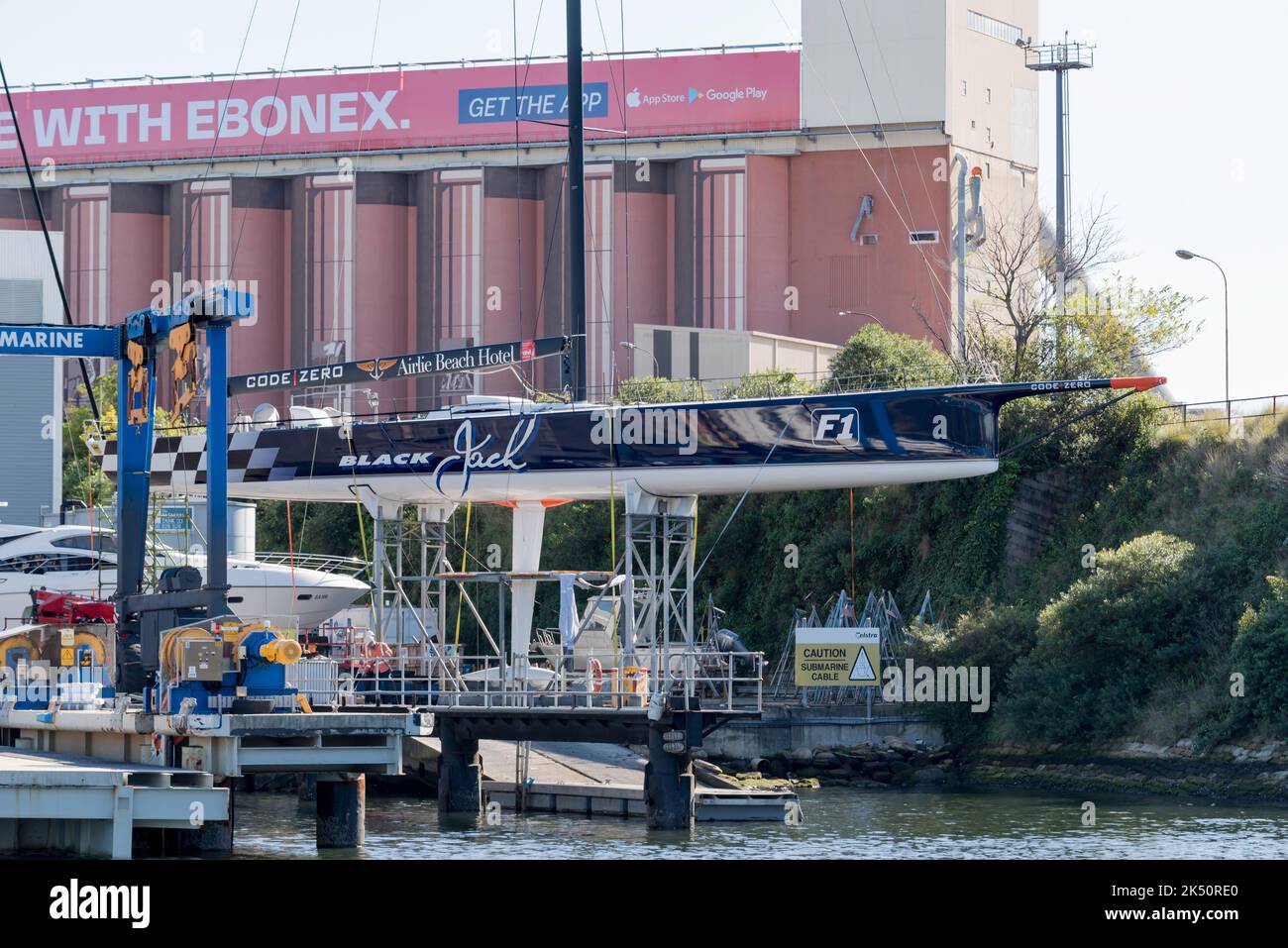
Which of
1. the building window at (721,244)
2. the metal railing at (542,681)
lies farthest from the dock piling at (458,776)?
the building window at (721,244)

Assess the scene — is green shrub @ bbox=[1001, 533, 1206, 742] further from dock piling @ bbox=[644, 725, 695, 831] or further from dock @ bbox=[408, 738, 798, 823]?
dock piling @ bbox=[644, 725, 695, 831]

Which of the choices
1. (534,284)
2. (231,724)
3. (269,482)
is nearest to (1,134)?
(534,284)

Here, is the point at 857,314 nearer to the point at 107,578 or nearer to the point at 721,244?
the point at 721,244

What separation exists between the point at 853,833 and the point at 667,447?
20.9ft

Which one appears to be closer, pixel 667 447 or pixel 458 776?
pixel 458 776

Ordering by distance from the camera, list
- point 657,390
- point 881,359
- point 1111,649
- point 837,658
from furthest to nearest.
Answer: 1. point 881,359
2. point 657,390
3. point 837,658
4. point 1111,649

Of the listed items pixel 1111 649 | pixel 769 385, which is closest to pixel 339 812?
pixel 1111 649

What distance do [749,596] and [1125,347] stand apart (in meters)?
10.0

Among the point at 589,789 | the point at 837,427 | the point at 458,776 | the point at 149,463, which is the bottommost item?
the point at 589,789

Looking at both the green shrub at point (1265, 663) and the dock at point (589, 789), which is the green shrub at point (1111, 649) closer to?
the green shrub at point (1265, 663)

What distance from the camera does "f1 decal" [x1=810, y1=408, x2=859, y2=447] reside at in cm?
2875

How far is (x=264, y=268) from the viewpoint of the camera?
61.7m

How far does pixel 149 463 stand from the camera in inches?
1024
